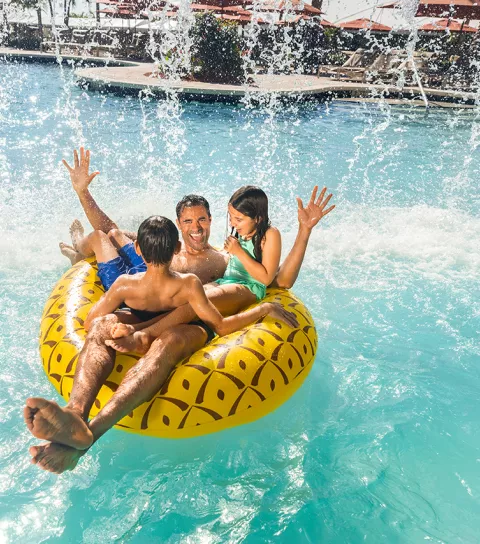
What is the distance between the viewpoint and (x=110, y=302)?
2.83 meters

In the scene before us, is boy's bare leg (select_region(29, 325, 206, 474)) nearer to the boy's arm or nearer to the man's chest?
the man's chest

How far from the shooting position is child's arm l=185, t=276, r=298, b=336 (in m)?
2.73

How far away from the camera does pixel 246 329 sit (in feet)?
9.73

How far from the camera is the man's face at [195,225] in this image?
10.1ft

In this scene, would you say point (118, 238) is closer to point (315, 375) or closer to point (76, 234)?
point (76, 234)

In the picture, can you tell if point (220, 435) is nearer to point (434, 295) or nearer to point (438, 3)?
point (434, 295)

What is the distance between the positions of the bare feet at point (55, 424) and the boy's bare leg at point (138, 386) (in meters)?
0.05

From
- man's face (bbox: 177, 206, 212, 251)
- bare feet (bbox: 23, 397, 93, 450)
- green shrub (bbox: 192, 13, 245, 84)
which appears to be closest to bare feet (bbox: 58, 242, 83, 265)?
man's face (bbox: 177, 206, 212, 251)

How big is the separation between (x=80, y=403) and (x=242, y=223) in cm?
152

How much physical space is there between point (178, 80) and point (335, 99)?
4.69 meters

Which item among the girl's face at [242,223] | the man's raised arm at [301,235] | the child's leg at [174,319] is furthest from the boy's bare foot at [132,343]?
the man's raised arm at [301,235]

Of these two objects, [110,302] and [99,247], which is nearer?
[110,302]

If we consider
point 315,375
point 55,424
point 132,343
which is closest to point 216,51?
point 315,375

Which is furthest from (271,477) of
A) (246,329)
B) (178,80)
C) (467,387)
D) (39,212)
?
(178,80)
